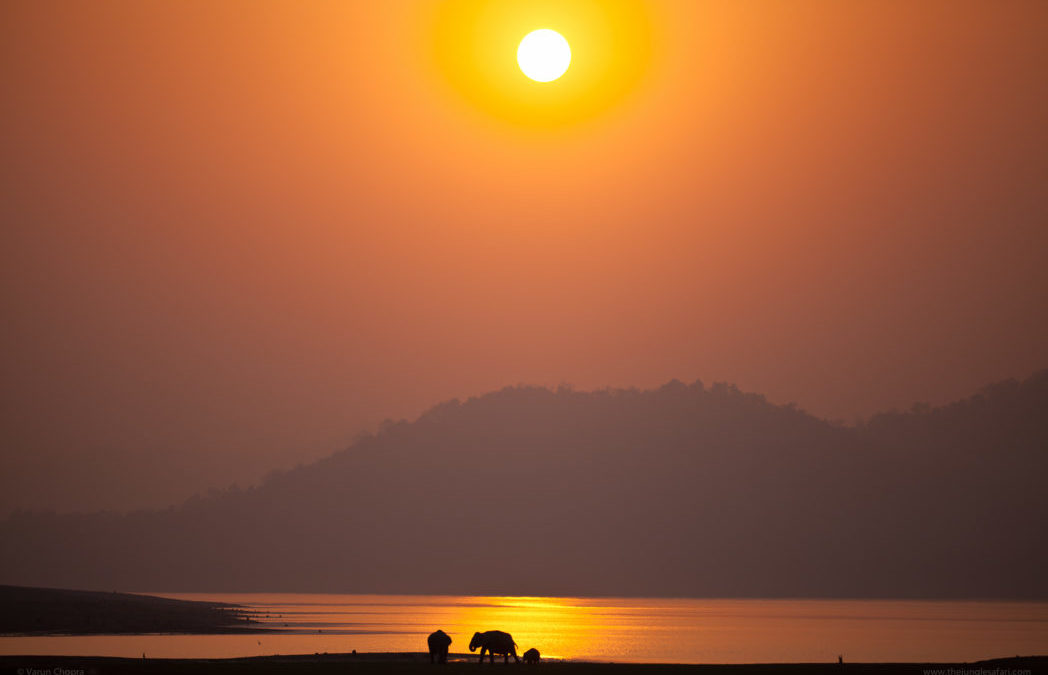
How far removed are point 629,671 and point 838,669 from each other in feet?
40.8

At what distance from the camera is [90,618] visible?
146250 millimetres

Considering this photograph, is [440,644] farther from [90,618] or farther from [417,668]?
[90,618]

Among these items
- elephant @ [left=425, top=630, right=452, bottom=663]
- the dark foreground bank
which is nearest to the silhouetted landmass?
the dark foreground bank

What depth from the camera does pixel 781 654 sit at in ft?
395

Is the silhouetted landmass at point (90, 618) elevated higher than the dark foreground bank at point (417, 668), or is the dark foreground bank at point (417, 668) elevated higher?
the silhouetted landmass at point (90, 618)

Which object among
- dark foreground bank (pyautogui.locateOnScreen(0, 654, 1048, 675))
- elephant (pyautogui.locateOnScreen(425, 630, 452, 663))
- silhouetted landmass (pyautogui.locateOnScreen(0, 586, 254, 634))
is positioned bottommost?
dark foreground bank (pyautogui.locateOnScreen(0, 654, 1048, 675))

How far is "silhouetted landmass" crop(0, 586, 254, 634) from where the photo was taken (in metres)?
134

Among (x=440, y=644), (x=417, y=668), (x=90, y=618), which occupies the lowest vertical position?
(x=417, y=668)

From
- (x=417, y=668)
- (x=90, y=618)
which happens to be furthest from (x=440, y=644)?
(x=90, y=618)

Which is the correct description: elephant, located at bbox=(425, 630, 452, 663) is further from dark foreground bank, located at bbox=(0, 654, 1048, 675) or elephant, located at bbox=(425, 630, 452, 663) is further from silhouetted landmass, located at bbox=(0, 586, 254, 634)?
silhouetted landmass, located at bbox=(0, 586, 254, 634)

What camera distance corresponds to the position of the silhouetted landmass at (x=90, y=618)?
5290 inches

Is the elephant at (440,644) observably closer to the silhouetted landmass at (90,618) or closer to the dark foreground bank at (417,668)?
the dark foreground bank at (417,668)

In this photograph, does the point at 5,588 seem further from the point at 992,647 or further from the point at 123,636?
the point at 992,647

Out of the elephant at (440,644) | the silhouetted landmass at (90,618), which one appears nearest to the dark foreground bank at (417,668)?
the elephant at (440,644)
